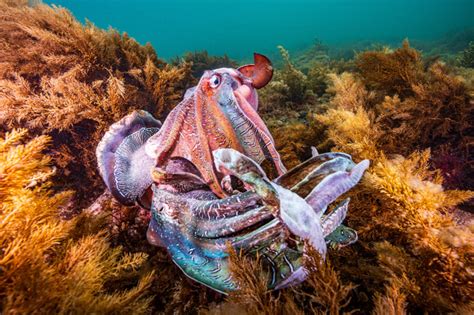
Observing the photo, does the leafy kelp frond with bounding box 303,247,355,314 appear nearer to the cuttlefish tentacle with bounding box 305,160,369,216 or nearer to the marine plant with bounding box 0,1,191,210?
the cuttlefish tentacle with bounding box 305,160,369,216

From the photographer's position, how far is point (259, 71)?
8.31 ft

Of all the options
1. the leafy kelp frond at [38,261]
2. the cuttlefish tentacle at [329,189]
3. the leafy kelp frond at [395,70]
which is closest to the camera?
the leafy kelp frond at [38,261]

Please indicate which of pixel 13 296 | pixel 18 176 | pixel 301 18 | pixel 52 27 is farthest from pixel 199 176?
pixel 301 18

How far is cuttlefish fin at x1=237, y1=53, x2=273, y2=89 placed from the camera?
2.51m

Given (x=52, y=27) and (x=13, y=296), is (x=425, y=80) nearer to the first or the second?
(x=13, y=296)

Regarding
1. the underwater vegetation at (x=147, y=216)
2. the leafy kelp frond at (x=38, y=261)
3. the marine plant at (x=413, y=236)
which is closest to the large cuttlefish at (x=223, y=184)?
the underwater vegetation at (x=147, y=216)

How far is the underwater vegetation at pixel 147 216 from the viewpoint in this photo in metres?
1.33

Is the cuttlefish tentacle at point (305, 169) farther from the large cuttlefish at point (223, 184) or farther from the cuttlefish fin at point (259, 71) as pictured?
the cuttlefish fin at point (259, 71)

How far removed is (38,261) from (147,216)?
1.40m

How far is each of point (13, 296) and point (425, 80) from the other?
4.74 meters

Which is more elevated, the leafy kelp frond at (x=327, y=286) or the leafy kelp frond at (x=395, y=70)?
the leafy kelp frond at (x=395, y=70)

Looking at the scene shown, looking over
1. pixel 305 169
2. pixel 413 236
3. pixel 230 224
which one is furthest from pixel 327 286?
pixel 413 236

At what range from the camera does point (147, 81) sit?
13.6 ft

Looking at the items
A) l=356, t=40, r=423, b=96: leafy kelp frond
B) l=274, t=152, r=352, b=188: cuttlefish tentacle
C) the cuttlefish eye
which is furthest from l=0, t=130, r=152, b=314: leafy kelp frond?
l=356, t=40, r=423, b=96: leafy kelp frond
